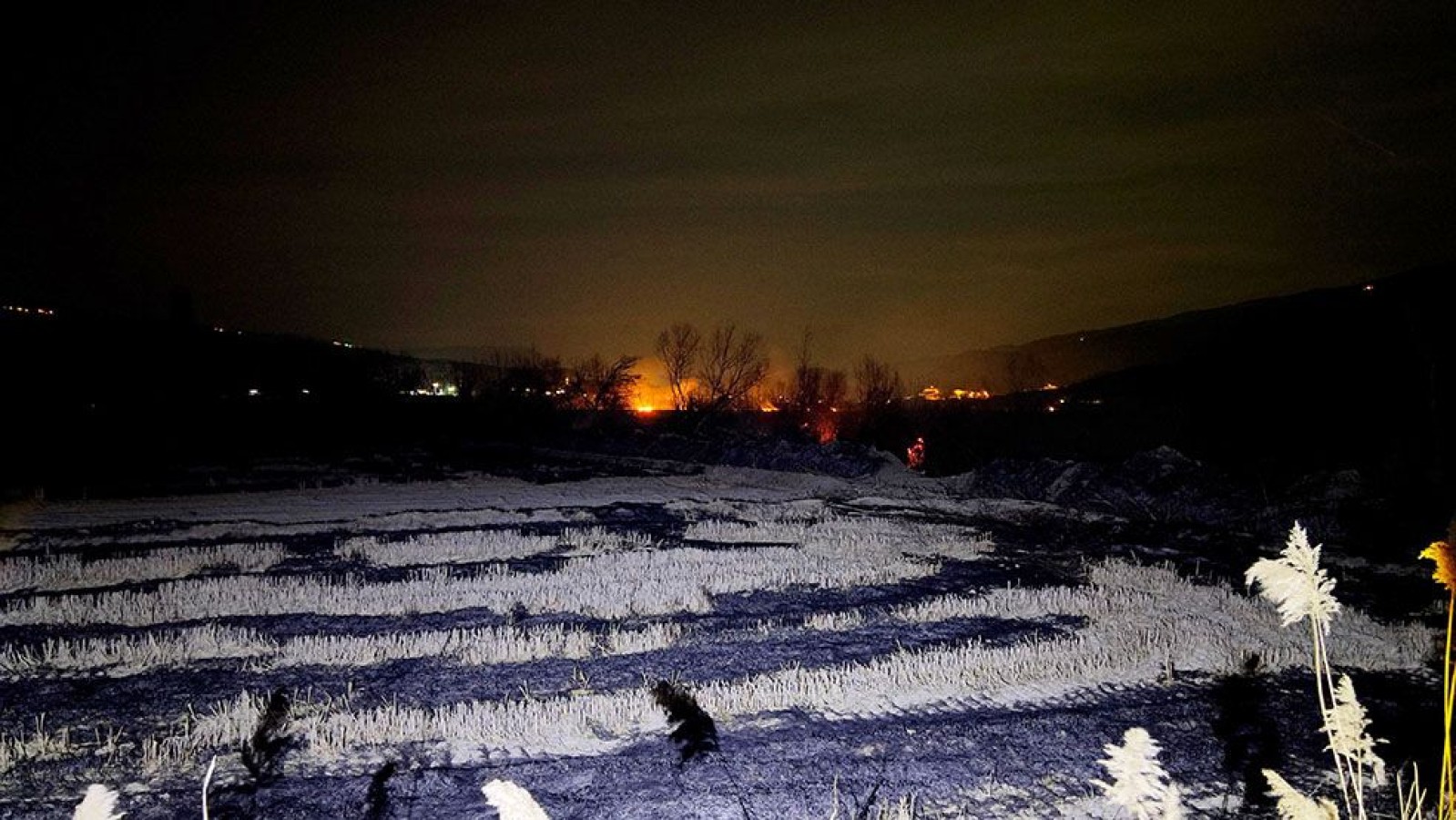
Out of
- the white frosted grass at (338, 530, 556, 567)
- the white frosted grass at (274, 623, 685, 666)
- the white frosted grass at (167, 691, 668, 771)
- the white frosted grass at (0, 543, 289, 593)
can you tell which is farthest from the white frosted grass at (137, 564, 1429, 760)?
the white frosted grass at (0, 543, 289, 593)

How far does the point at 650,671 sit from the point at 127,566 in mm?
10271

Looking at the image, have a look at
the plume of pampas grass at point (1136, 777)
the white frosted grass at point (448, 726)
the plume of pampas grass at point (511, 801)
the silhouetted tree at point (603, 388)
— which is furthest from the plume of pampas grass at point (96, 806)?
the silhouetted tree at point (603, 388)

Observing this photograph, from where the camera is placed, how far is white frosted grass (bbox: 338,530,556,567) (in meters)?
14.9

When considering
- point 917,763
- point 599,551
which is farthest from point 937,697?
point 599,551

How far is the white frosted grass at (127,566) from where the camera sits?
1281 cm

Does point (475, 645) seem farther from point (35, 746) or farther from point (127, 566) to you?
point (127, 566)

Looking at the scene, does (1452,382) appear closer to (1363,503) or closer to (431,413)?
(1363,503)

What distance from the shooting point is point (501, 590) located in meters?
12.3

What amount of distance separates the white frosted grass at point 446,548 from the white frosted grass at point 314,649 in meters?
4.83

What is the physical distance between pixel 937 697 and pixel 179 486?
25.9 meters

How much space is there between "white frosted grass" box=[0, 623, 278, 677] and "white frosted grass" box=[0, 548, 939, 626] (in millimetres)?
1165

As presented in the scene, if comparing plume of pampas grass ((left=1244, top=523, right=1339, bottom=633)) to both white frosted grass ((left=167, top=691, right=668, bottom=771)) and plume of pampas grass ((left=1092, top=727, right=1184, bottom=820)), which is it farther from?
white frosted grass ((left=167, top=691, right=668, bottom=771))

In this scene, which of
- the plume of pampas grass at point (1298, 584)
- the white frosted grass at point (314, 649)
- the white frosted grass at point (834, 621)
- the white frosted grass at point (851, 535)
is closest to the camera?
the plume of pampas grass at point (1298, 584)

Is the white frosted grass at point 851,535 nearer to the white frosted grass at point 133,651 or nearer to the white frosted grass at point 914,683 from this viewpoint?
the white frosted grass at point 914,683
